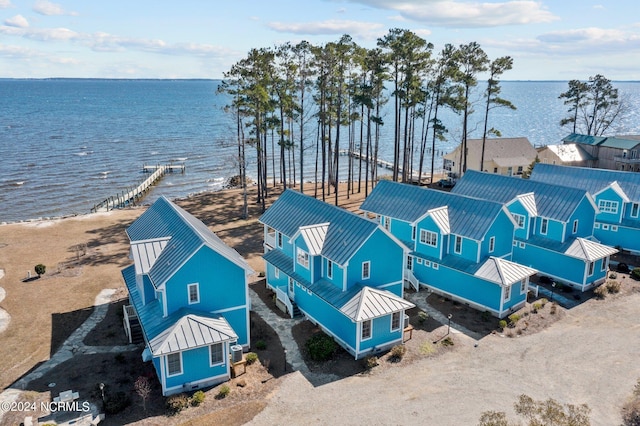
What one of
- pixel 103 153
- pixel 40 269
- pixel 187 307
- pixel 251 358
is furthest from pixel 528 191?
pixel 103 153

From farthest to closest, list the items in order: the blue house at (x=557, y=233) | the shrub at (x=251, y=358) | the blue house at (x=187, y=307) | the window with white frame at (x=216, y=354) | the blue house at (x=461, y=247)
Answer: the blue house at (x=557, y=233)
the blue house at (x=461, y=247)
the shrub at (x=251, y=358)
the window with white frame at (x=216, y=354)
the blue house at (x=187, y=307)

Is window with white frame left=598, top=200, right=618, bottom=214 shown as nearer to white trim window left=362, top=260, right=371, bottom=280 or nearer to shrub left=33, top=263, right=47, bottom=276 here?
white trim window left=362, top=260, right=371, bottom=280

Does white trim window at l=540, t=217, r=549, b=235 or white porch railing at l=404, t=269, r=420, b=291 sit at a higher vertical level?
white trim window at l=540, t=217, r=549, b=235

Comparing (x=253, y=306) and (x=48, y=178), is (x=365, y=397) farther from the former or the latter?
(x=48, y=178)

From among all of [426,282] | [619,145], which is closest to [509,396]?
[426,282]

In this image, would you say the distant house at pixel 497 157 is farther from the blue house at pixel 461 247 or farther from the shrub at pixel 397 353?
the shrub at pixel 397 353

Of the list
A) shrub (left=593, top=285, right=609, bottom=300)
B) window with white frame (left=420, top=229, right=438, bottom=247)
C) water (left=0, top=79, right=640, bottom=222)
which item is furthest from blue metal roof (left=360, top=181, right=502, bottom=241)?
water (left=0, top=79, right=640, bottom=222)

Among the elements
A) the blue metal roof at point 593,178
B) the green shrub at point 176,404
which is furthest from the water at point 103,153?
the green shrub at point 176,404
